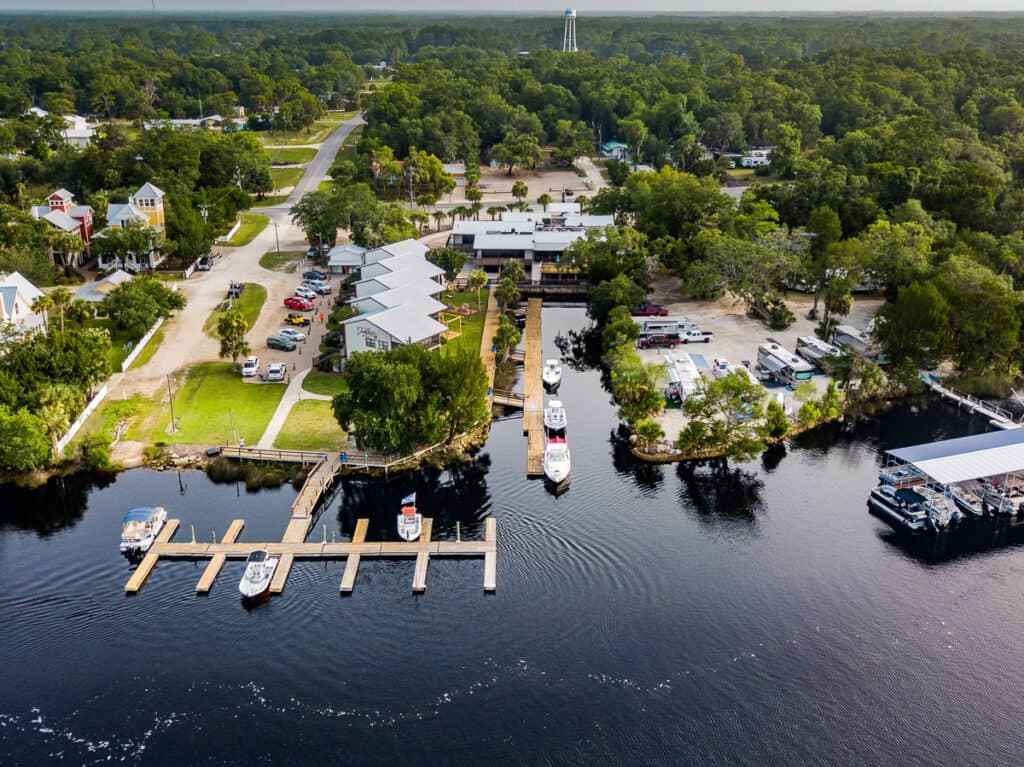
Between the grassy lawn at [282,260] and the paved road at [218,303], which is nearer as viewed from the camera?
the paved road at [218,303]

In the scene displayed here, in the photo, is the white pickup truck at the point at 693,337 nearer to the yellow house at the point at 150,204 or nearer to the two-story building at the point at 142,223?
the two-story building at the point at 142,223

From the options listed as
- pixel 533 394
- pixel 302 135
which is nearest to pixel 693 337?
pixel 533 394

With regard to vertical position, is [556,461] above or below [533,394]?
above

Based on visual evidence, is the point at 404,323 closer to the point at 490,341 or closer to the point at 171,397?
the point at 490,341

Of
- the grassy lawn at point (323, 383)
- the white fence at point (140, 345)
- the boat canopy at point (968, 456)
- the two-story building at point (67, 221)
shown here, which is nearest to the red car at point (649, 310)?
the grassy lawn at point (323, 383)

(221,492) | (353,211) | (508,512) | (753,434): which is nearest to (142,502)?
(221,492)

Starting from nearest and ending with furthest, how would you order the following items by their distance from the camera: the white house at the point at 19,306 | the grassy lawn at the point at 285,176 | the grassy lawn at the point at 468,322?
the white house at the point at 19,306, the grassy lawn at the point at 468,322, the grassy lawn at the point at 285,176
